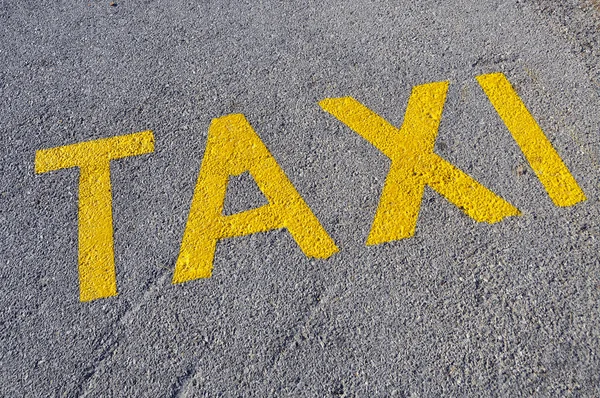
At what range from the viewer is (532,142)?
3504 millimetres

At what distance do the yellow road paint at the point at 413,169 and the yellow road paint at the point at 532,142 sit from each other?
0.27m

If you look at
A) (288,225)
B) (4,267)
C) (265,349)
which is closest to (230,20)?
(288,225)

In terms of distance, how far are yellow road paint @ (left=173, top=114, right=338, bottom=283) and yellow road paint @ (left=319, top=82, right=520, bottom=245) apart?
363 mm

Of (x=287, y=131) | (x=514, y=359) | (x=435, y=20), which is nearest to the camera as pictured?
(x=514, y=359)

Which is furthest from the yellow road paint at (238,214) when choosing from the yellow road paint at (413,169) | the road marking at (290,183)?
the yellow road paint at (413,169)

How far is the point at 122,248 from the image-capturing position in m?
3.19

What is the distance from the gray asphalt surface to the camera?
9.01 ft

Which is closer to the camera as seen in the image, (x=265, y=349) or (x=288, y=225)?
(x=265, y=349)

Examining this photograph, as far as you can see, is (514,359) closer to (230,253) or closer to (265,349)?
(265,349)

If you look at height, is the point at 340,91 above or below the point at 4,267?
above

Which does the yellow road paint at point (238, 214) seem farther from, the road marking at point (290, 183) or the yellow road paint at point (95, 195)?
the yellow road paint at point (95, 195)

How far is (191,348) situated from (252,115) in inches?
61.4

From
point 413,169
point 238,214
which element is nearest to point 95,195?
point 238,214

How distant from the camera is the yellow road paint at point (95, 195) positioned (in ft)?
10.1
